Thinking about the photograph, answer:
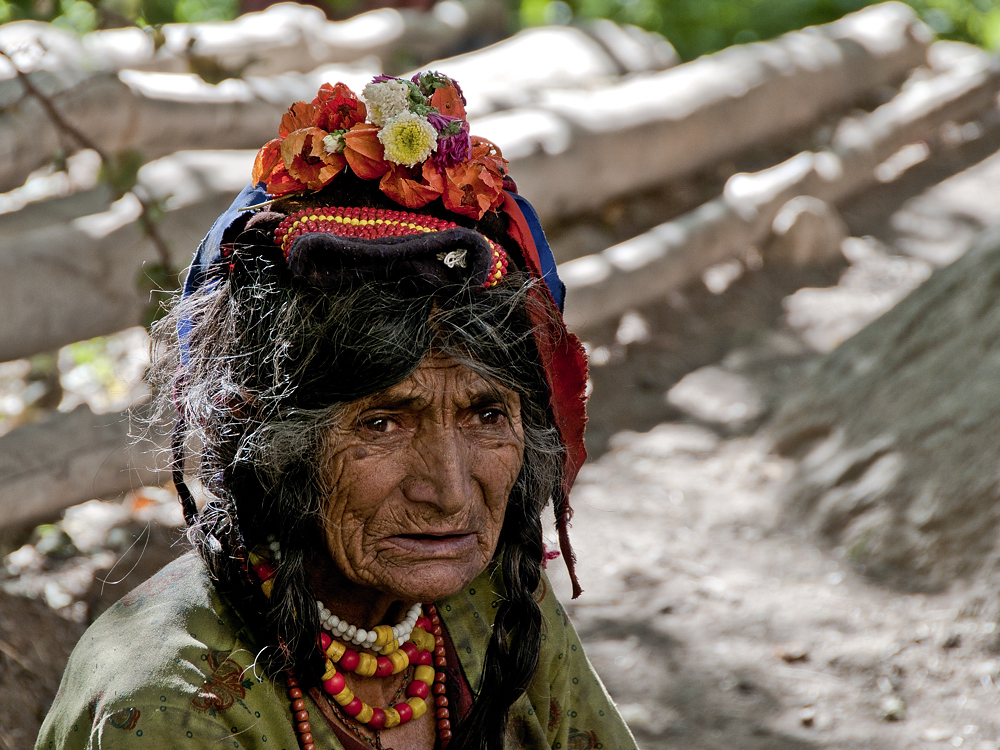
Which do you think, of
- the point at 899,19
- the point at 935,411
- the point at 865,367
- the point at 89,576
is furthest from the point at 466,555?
the point at 899,19

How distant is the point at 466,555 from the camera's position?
1.81m

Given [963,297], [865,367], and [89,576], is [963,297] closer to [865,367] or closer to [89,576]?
[865,367]

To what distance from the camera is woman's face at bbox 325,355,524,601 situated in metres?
1.73

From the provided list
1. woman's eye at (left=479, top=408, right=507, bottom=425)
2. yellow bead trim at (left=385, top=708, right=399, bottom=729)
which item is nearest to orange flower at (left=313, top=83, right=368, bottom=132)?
woman's eye at (left=479, top=408, right=507, bottom=425)

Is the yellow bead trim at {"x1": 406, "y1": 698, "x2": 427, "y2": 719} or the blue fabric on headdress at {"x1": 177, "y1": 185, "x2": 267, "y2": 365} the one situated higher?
the blue fabric on headdress at {"x1": 177, "y1": 185, "x2": 267, "y2": 365}

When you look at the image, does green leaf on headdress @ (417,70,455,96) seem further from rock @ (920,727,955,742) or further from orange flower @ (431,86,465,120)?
rock @ (920,727,955,742)

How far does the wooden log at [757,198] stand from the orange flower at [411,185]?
12.1ft

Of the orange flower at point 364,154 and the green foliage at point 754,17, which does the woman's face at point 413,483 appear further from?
the green foliage at point 754,17

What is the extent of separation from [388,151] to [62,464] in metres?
2.53

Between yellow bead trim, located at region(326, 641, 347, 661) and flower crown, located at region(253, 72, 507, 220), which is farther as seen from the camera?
yellow bead trim, located at region(326, 641, 347, 661)

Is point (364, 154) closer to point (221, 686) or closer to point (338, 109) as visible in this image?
point (338, 109)

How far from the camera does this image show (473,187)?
1.77 m

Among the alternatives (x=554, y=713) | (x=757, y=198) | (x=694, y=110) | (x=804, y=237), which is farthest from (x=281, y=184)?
(x=694, y=110)

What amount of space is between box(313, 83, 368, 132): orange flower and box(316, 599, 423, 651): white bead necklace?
2.75 feet
